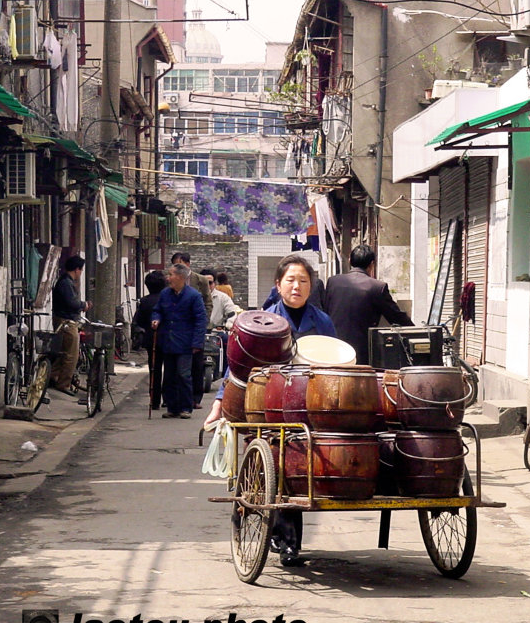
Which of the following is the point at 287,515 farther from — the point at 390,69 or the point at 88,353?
the point at 390,69

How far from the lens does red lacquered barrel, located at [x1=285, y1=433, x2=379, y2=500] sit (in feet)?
20.9

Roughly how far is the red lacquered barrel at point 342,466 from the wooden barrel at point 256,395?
52 cm

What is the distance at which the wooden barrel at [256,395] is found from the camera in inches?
273

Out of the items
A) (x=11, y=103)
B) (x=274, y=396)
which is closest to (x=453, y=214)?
(x=11, y=103)

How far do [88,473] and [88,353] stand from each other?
5.86 metres

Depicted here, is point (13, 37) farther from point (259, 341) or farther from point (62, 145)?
point (259, 341)

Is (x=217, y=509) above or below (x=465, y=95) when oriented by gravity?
below

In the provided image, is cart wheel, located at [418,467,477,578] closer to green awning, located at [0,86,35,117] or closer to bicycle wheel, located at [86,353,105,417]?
green awning, located at [0,86,35,117]

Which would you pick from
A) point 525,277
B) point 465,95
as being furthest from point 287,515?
point 465,95

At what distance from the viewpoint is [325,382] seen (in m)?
6.46

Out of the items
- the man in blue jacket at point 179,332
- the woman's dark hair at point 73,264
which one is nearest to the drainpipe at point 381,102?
the woman's dark hair at point 73,264

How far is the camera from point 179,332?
1598 centimetres

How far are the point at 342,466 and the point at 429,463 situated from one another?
50 cm

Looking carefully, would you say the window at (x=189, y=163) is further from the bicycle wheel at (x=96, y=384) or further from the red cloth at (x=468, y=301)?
the bicycle wheel at (x=96, y=384)
